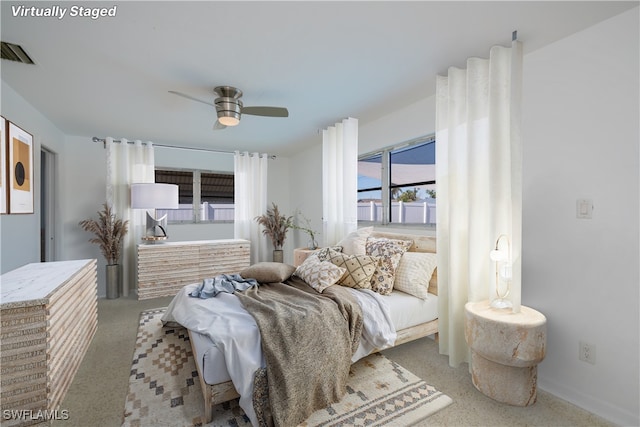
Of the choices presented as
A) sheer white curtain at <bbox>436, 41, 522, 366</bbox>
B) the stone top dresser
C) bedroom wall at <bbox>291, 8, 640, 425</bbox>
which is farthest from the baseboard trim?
the stone top dresser

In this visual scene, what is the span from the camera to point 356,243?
3135mm

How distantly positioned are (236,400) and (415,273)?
1.72m

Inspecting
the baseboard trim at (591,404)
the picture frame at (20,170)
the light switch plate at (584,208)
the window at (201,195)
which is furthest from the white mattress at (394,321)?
the window at (201,195)

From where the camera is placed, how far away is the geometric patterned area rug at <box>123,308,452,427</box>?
1735 mm

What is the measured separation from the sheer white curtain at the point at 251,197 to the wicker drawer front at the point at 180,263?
645 millimetres

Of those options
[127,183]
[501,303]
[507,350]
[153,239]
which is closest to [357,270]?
[501,303]

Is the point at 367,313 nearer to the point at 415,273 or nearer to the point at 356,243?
the point at 415,273

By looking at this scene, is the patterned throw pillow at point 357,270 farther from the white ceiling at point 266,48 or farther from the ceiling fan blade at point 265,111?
the white ceiling at point 266,48

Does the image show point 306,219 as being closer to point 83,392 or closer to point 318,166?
point 318,166

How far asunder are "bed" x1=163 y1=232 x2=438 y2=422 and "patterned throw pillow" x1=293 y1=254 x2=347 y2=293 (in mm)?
79

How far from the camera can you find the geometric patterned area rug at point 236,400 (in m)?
1.73

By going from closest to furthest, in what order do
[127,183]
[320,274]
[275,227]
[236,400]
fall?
[236,400], [320,274], [127,183], [275,227]

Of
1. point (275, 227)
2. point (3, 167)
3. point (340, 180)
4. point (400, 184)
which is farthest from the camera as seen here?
point (275, 227)

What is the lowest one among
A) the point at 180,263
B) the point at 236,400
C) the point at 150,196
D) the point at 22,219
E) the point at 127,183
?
the point at 236,400
